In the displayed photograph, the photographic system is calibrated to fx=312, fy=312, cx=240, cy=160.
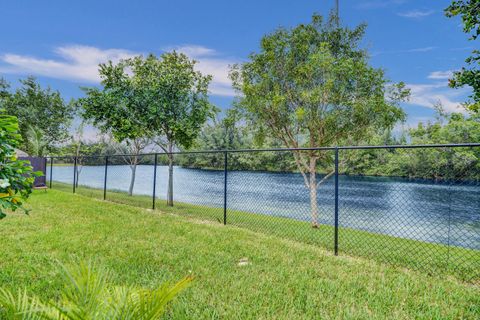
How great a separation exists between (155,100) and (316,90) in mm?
5688

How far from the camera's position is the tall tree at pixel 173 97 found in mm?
11195

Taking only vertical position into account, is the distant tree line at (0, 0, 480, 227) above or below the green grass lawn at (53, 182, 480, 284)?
above

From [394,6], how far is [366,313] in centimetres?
2369

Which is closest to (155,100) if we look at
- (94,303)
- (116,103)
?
(116,103)

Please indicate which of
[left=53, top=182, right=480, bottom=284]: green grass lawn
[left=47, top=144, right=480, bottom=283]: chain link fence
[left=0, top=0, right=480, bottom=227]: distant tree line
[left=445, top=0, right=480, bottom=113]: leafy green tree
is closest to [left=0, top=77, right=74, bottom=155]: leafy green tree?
[left=0, top=0, right=480, bottom=227]: distant tree line

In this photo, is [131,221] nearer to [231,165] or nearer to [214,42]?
[231,165]

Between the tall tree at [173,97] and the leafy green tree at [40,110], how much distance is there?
12.2m

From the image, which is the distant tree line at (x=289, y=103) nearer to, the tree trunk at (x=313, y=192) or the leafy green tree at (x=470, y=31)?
the tree trunk at (x=313, y=192)

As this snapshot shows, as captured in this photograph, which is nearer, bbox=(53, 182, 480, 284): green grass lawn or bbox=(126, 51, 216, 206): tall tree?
bbox=(53, 182, 480, 284): green grass lawn

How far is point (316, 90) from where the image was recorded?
30.6 ft

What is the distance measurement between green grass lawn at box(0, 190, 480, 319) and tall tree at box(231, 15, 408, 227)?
5060mm

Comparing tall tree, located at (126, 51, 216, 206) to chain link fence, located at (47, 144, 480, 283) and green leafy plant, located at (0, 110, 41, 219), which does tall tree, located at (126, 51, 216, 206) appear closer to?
chain link fence, located at (47, 144, 480, 283)

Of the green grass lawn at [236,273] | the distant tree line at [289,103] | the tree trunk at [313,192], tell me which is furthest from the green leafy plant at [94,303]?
the tree trunk at [313,192]

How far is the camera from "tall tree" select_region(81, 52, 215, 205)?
1117 centimetres
